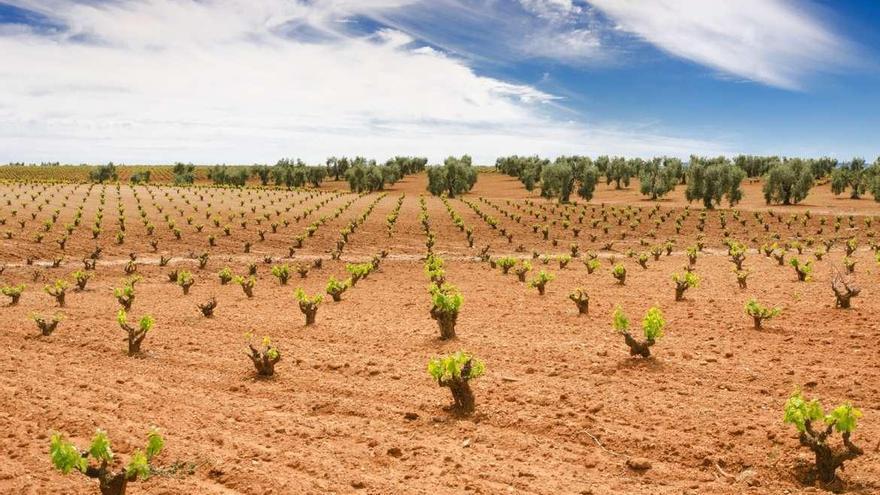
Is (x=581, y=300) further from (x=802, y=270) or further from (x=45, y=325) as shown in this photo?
(x=45, y=325)

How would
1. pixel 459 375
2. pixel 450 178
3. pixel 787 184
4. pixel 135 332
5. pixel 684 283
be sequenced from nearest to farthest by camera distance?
1. pixel 459 375
2. pixel 135 332
3. pixel 684 283
4. pixel 787 184
5. pixel 450 178

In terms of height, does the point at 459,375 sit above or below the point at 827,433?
below

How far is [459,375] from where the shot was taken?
33.7 ft

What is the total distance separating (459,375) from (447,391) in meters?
1.46

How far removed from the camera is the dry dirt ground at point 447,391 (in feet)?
27.1

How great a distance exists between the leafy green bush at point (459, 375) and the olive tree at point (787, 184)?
85080 mm

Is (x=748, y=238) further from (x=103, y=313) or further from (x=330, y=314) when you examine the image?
(x=103, y=313)

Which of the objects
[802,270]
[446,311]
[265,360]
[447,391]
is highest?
[802,270]

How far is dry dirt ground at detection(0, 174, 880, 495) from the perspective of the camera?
8273 mm

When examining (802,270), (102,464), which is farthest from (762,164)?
(102,464)

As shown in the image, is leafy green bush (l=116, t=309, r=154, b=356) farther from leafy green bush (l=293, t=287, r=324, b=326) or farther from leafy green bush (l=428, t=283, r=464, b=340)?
leafy green bush (l=428, t=283, r=464, b=340)

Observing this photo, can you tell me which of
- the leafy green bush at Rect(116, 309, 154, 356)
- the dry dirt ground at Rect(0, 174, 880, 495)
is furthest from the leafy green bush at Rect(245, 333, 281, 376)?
the leafy green bush at Rect(116, 309, 154, 356)

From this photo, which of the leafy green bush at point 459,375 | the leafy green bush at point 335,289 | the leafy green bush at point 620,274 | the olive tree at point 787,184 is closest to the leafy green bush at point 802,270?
the leafy green bush at point 620,274

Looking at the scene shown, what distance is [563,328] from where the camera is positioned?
1664 centimetres
